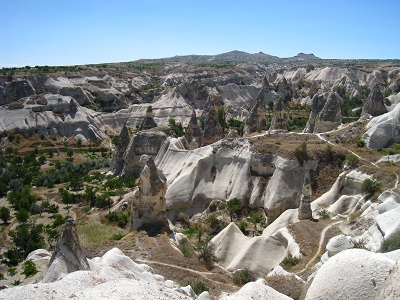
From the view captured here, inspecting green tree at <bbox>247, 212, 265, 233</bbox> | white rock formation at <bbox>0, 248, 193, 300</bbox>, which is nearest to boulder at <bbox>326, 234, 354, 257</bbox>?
white rock formation at <bbox>0, 248, 193, 300</bbox>

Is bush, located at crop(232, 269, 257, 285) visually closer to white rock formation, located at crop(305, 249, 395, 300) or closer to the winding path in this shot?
the winding path

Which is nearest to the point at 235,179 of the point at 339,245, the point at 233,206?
the point at 233,206

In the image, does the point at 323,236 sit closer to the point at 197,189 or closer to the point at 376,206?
the point at 376,206

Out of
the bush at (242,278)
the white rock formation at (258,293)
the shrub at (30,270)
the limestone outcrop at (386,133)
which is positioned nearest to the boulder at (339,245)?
the bush at (242,278)

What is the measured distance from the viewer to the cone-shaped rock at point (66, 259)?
14.9 m

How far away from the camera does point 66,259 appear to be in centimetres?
1551

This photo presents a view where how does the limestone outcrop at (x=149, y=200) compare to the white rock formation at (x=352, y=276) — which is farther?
the limestone outcrop at (x=149, y=200)

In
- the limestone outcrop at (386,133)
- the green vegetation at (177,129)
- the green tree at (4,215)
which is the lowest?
the green tree at (4,215)

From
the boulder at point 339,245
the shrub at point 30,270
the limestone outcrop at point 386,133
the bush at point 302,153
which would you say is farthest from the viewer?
the limestone outcrop at point 386,133

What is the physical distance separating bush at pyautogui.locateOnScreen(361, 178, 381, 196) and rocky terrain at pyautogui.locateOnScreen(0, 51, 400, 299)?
0.08m

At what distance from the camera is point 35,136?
77438 mm

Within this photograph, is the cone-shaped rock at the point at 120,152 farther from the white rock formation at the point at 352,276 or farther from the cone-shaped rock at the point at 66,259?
the white rock formation at the point at 352,276

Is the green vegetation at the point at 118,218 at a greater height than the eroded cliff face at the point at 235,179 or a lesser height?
lesser

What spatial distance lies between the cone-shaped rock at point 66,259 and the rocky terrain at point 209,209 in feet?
0.18
